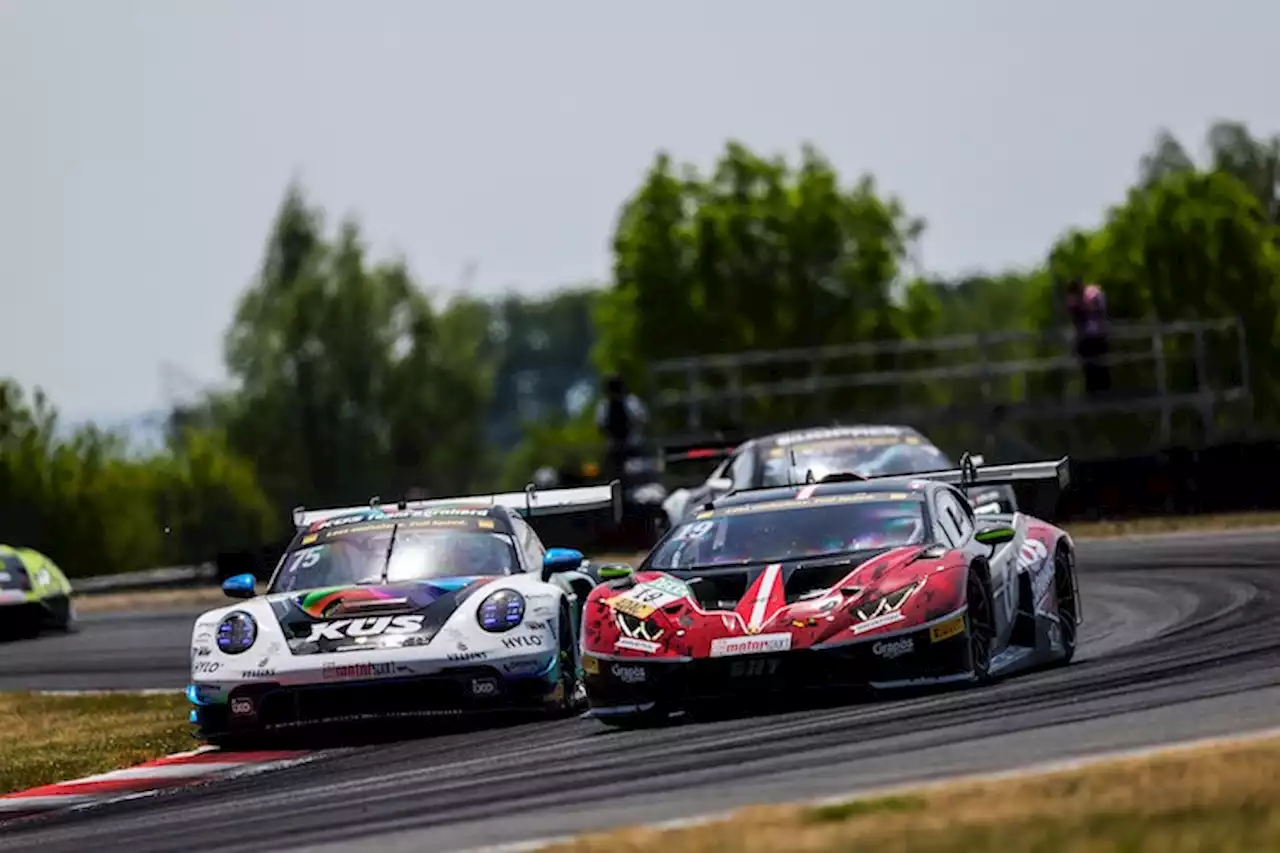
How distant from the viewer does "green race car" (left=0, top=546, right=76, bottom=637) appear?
24.9m

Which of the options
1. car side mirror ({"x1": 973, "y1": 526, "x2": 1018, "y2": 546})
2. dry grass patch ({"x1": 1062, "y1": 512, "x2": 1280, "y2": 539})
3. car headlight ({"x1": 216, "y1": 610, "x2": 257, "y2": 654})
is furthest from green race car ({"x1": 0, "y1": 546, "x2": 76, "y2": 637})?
car side mirror ({"x1": 973, "y1": 526, "x2": 1018, "y2": 546})

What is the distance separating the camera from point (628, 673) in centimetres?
1266

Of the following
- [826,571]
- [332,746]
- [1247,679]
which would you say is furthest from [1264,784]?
[332,746]

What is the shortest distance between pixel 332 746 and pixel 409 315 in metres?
68.3

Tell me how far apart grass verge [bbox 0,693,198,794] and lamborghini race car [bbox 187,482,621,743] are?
0.58 m

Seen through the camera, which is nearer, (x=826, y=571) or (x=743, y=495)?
(x=826, y=571)

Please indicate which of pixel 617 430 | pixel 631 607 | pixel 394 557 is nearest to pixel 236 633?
pixel 394 557

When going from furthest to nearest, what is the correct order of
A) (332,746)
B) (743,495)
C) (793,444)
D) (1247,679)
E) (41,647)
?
(41,647) < (793,444) < (743,495) < (332,746) < (1247,679)

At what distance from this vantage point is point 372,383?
8094 cm

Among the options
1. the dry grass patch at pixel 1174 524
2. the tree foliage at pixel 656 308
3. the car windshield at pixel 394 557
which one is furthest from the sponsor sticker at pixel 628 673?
the tree foliage at pixel 656 308

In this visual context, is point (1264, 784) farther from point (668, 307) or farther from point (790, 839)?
point (668, 307)

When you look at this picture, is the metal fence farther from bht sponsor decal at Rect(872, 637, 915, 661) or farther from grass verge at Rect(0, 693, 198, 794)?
bht sponsor decal at Rect(872, 637, 915, 661)

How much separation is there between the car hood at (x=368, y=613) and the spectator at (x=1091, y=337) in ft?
60.6

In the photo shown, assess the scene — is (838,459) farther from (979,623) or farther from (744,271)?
(744,271)
